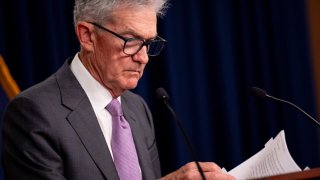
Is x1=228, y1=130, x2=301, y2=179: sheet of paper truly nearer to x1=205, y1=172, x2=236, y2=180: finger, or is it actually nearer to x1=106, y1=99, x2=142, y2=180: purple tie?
x1=205, y1=172, x2=236, y2=180: finger

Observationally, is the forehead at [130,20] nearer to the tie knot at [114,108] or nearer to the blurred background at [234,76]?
the tie knot at [114,108]

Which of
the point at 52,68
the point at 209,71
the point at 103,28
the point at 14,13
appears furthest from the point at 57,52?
the point at 103,28

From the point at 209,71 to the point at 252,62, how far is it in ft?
0.86

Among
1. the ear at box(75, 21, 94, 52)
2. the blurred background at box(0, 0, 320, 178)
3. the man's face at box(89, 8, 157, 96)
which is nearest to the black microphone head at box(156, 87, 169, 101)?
the man's face at box(89, 8, 157, 96)

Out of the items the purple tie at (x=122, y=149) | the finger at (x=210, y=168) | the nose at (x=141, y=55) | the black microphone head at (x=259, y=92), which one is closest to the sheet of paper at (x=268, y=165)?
the finger at (x=210, y=168)

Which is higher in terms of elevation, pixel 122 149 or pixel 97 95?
pixel 97 95

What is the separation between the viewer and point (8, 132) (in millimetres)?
1453

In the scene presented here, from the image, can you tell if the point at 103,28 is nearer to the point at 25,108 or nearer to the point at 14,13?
the point at 25,108

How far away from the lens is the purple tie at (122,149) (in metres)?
1.56

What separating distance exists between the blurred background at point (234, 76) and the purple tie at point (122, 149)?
1131 mm

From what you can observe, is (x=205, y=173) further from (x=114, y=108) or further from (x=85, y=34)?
(x=85, y=34)

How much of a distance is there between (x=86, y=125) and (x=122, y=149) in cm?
14

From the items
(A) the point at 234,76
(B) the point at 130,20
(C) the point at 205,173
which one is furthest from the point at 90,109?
(A) the point at 234,76

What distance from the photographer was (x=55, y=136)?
1.44m
